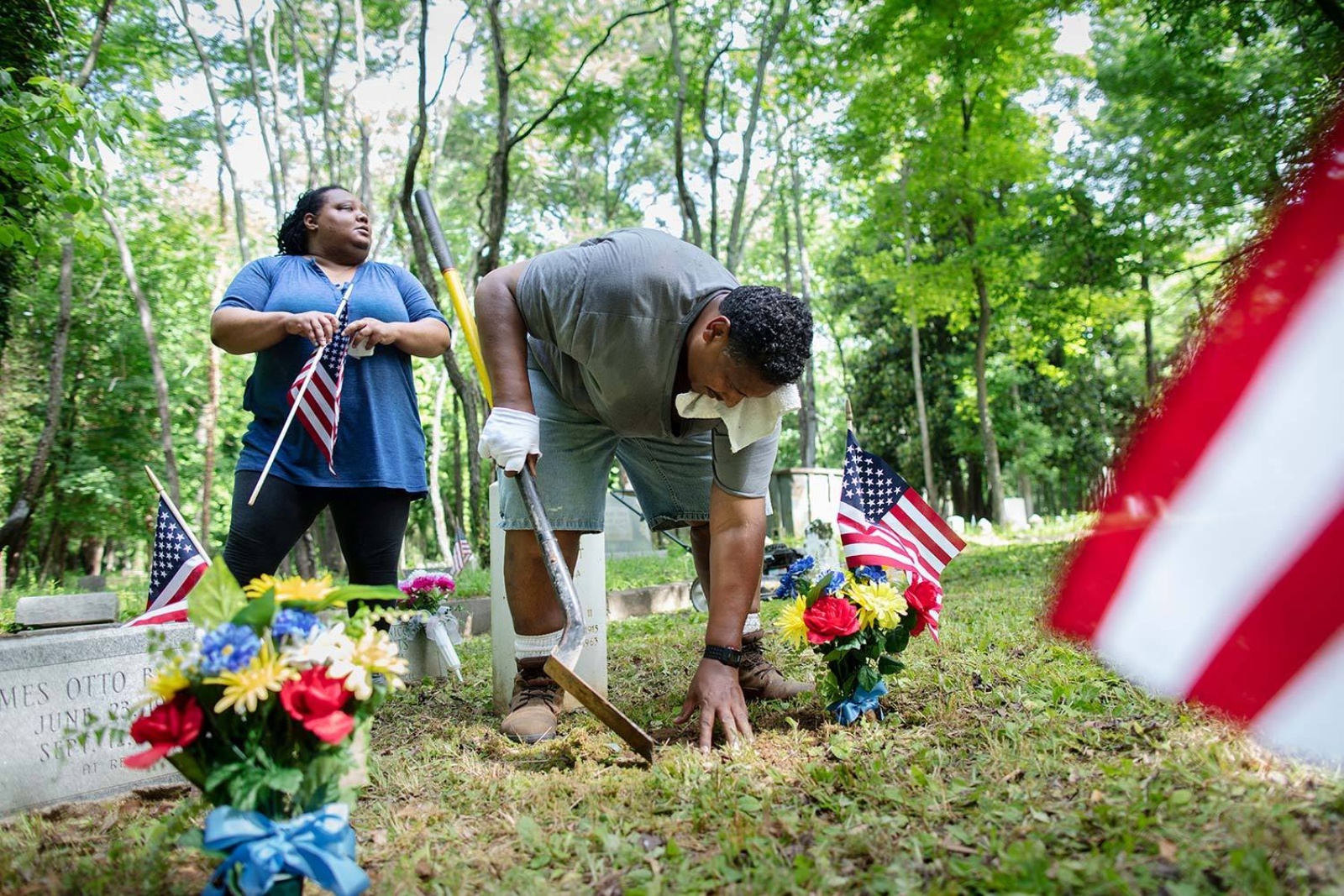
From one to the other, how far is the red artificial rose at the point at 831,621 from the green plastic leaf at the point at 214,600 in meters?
1.51

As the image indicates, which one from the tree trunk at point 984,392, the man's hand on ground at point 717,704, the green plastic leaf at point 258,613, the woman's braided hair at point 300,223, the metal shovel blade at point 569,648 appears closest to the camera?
the green plastic leaf at point 258,613

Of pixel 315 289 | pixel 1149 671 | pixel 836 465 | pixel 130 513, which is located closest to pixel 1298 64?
pixel 1149 671

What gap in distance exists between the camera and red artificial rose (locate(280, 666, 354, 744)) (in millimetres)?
1429

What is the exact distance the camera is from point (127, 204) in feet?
39.8

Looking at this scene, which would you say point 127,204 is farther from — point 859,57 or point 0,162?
point 0,162

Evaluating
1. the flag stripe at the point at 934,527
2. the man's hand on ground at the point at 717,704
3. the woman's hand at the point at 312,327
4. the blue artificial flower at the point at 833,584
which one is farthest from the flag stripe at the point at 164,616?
the flag stripe at the point at 934,527

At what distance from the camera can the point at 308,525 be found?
2.89 metres

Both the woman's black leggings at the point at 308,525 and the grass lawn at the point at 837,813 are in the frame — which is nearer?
the grass lawn at the point at 837,813

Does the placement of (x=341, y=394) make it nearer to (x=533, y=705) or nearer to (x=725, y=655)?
(x=533, y=705)

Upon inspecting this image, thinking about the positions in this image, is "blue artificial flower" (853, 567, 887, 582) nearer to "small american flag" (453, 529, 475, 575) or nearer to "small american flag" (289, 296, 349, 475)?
"small american flag" (289, 296, 349, 475)

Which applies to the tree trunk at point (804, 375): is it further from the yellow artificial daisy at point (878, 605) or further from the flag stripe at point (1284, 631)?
the flag stripe at point (1284, 631)

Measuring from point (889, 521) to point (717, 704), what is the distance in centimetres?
89

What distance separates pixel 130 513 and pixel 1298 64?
16374mm

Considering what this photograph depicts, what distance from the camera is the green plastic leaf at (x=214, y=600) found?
5.00 ft
